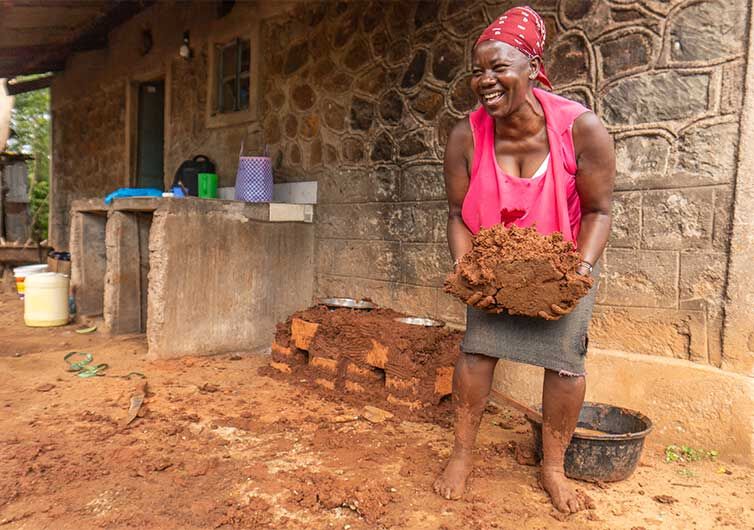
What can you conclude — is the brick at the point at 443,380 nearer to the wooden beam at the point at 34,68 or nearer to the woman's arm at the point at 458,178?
the woman's arm at the point at 458,178

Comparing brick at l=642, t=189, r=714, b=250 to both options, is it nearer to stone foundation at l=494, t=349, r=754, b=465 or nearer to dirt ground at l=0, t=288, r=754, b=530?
stone foundation at l=494, t=349, r=754, b=465

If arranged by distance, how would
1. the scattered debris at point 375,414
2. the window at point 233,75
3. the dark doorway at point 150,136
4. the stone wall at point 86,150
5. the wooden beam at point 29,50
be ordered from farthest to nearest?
1. the stone wall at point 86,150
2. the dark doorway at point 150,136
3. the wooden beam at point 29,50
4. the window at point 233,75
5. the scattered debris at point 375,414

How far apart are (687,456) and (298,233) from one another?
10.4 feet

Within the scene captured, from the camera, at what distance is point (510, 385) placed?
3.29m

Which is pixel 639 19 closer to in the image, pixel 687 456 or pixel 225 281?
pixel 687 456

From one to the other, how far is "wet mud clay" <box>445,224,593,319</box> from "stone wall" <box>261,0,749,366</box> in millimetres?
1123

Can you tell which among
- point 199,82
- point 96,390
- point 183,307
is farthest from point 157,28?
point 96,390

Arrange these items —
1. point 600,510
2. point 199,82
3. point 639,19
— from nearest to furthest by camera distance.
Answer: point 600,510 → point 639,19 → point 199,82

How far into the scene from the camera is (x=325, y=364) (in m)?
3.57

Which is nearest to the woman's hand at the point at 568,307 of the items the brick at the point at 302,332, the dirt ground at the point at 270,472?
the dirt ground at the point at 270,472

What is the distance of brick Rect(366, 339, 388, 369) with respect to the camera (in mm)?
3251

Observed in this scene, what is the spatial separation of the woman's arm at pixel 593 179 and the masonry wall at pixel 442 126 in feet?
3.06

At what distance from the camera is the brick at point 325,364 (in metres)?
3.52

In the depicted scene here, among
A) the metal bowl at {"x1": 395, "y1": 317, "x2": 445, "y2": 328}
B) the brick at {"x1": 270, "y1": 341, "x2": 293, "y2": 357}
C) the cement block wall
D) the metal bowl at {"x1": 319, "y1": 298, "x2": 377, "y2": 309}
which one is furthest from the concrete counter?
the metal bowl at {"x1": 395, "y1": 317, "x2": 445, "y2": 328}
